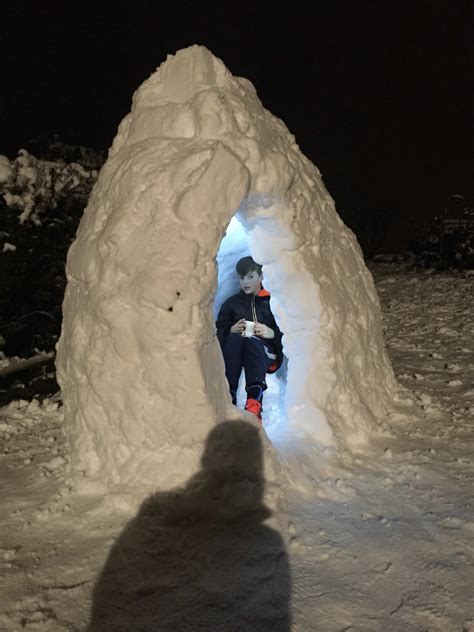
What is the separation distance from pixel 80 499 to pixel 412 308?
21.7ft

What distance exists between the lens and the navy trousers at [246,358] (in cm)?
362

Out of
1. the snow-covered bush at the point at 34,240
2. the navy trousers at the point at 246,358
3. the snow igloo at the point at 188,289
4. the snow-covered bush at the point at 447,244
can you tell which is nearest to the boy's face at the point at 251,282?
the navy trousers at the point at 246,358

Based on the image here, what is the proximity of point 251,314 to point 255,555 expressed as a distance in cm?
200

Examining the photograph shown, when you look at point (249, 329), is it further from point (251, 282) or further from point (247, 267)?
point (247, 267)

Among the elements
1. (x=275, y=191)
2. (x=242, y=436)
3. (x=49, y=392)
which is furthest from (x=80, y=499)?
(x=49, y=392)

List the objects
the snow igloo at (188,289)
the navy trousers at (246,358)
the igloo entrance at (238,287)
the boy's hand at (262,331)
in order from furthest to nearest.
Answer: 1. the igloo entrance at (238,287)
2. the boy's hand at (262,331)
3. the navy trousers at (246,358)
4. the snow igloo at (188,289)

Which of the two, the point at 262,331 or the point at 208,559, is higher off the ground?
the point at 262,331

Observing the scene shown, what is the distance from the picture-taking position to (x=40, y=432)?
12.8ft

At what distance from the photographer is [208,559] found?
2.16 m

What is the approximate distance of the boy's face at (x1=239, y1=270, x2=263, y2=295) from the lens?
3.83m

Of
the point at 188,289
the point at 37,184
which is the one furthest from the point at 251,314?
the point at 37,184

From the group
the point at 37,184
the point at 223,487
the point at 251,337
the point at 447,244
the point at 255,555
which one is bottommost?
the point at 255,555

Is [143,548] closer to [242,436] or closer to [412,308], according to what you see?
[242,436]

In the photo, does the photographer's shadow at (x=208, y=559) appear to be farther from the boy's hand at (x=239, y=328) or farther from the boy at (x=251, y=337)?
the boy's hand at (x=239, y=328)
